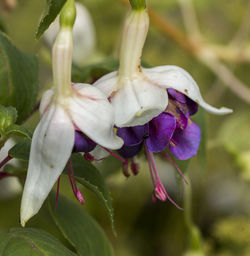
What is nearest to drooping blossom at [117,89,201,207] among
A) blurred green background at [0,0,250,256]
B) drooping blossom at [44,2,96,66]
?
blurred green background at [0,0,250,256]

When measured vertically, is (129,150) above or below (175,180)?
above

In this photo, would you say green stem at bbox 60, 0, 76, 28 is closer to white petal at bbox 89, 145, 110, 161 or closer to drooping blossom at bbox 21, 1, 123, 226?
drooping blossom at bbox 21, 1, 123, 226

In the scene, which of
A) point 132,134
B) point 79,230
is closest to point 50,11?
point 132,134

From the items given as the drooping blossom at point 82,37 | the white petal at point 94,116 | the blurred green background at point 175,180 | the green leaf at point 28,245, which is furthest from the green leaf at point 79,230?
the drooping blossom at point 82,37

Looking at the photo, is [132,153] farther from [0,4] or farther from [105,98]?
[0,4]

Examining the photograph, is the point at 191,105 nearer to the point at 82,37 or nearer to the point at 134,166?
the point at 134,166

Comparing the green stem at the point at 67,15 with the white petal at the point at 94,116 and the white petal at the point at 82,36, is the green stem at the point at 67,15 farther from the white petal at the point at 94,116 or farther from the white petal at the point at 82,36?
the white petal at the point at 82,36
